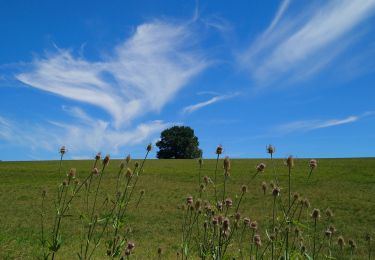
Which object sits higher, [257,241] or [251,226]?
[251,226]

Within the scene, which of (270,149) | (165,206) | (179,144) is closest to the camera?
(270,149)

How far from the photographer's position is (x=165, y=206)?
23609 millimetres

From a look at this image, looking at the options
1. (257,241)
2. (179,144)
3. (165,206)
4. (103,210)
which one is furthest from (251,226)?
(179,144)

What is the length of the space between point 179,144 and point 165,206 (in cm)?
7577

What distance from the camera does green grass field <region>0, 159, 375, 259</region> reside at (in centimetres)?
1283

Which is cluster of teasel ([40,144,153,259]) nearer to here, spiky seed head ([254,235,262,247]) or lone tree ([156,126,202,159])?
spiky seed head ([254,235,262,247])

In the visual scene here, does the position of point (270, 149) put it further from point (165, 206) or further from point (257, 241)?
point (165, 206)

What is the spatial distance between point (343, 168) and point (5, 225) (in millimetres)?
37449

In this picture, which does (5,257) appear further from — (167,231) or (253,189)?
(253,189)

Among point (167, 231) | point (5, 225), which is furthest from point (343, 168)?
point (5, 225)

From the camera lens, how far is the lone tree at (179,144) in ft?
328

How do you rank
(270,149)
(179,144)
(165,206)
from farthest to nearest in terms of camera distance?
(179,144) < (165,206) < (270,149)

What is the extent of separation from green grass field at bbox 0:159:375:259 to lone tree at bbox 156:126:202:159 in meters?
56.0

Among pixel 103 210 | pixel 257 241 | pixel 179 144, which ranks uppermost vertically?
pixel 179 144
